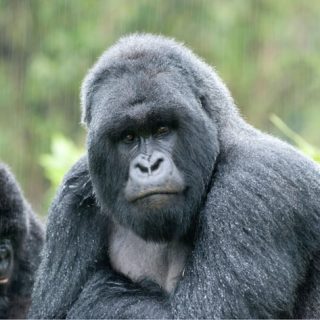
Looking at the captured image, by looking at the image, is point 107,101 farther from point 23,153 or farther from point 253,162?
point 23,153

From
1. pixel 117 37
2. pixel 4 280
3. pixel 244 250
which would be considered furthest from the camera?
pixel 117 37

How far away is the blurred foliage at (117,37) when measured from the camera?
1703 cm

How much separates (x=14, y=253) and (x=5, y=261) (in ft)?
0.57

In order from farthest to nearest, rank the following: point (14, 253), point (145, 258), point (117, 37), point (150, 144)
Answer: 1. point (117, 37)
2. point (14, 253)
3. point (145, 258)
4. point (150, 144)

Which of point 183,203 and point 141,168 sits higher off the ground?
point 141,168

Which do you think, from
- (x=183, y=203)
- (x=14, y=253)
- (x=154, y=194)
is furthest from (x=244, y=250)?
(x=14, y=253)

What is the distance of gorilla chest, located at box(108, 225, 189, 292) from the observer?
581 cm

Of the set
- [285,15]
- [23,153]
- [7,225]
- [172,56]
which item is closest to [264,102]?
[285,15]

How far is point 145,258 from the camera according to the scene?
235 inches

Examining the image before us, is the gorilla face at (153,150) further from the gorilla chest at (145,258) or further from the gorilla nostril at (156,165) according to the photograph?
the gorilla chest at (145,258)

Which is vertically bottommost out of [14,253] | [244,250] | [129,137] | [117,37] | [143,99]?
[117,37]

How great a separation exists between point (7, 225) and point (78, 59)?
9.77 metres

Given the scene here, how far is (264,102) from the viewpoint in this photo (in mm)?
17328

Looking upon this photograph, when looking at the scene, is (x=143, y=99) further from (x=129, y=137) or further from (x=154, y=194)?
(x=154, y=194)
